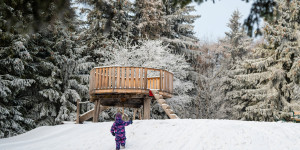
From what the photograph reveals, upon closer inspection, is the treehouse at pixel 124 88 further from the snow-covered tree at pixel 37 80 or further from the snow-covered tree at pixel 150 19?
the snow-covered tree at pixel 150 19

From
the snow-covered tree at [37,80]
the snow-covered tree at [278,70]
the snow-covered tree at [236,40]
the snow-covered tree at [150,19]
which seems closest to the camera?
the snow-covered tree at [37,80]

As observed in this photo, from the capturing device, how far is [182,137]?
861 centimetres

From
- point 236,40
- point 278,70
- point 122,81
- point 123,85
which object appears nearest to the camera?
point 122,81

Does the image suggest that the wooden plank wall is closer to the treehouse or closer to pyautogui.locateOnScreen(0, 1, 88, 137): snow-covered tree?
the treehouse

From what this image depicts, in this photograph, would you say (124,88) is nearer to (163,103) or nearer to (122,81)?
(122,81)

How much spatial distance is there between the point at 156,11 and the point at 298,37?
1081 centimetres

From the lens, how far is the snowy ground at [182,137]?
777 cm

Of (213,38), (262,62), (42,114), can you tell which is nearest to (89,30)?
(42,114)

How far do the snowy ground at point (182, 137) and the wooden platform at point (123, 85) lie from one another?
5.74 feet

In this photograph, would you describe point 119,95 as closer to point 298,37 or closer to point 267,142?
point 267,142

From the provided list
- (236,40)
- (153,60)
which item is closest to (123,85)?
(153,60)

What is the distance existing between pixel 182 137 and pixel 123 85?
15.0ft

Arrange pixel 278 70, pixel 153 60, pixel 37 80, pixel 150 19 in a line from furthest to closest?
1. pixel 150 19
2. pixel 153 60
3. pixel 278 70
4. pixel 37 80

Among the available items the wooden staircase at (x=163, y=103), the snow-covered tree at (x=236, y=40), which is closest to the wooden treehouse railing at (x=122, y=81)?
the wooden staircase at (x=163, y=103)
